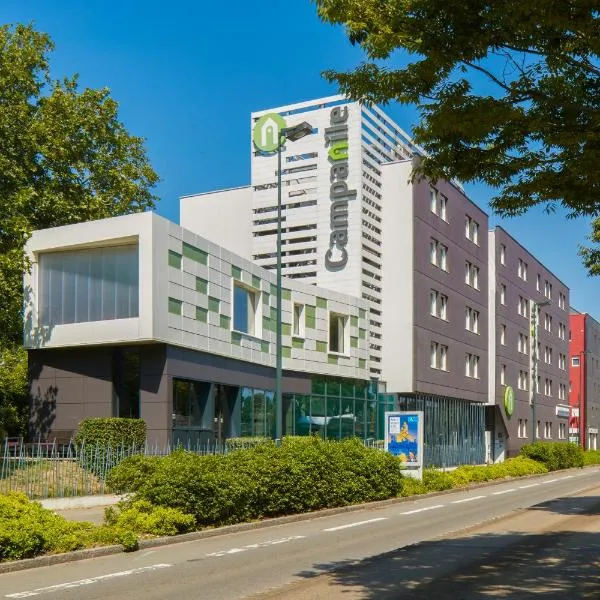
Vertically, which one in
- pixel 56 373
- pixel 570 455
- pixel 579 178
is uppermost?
pixel 579 178

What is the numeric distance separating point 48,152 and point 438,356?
24.1 m

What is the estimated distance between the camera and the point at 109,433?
25688mm

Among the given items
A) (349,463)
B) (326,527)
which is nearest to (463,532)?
(326,527)

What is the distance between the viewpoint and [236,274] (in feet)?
107

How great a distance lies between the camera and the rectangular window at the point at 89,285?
27.6 m

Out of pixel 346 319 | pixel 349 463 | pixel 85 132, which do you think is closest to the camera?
pixel 349 463

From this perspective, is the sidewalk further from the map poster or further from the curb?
the map poster

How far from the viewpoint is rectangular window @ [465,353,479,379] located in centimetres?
5403

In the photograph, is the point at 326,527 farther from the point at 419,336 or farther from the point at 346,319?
the point at 419,336

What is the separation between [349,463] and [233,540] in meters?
7.35

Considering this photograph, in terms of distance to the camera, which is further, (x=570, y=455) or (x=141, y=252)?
(x=570, y=455)

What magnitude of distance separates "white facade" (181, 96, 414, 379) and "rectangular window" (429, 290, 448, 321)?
12.8ft

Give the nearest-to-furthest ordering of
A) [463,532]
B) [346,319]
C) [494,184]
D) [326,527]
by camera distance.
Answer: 1. [494,184]
2. [463,532]
3. [326,527]
4. [346,319]

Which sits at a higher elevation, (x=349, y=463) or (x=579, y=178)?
(x=579, y=178)
